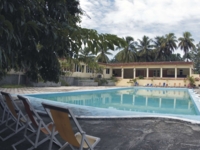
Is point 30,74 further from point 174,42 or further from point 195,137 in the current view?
point 174,42

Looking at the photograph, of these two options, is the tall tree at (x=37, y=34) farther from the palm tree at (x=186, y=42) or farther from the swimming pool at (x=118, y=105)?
the palm tree at (x=186, y=42)

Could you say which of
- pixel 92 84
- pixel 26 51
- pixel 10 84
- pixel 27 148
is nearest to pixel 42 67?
pixel 26 51

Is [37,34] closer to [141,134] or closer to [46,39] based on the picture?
[46,39]

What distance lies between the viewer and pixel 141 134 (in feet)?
13.0

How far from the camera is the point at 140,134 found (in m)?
3.96

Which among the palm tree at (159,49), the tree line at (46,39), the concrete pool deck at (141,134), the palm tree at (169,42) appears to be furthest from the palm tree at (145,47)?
the tree line at (46,39)

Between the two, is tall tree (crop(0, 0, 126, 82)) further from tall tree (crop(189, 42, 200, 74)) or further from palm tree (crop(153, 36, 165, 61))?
tall tree (crop(189, 42, 200, 74))

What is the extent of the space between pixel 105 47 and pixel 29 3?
3.54 feet

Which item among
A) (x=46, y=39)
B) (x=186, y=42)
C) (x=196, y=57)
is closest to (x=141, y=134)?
(x=46, y=39)

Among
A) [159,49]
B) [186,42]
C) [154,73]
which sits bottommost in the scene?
[154,73]

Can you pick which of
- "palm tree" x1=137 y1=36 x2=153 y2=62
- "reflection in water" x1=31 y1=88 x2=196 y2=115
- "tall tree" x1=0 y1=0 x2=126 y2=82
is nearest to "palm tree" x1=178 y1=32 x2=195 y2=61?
"palm tree" x1=137 y1=36 x2=153 y2=62

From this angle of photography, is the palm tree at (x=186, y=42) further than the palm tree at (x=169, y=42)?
No

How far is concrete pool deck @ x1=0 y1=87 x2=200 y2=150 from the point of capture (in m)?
3.31

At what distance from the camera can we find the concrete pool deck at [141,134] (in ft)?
10.9
